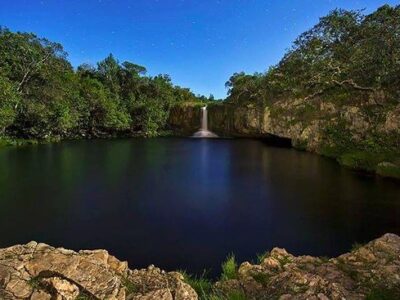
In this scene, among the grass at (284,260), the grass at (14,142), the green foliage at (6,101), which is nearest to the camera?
the grass at (284,260)

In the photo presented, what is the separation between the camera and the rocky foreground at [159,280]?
5988 mm

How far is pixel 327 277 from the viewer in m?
7.16

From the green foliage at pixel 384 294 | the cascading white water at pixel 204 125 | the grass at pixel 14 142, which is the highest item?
the cascading white water at pixel 204 125

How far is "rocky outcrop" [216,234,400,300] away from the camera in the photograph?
19.8ft

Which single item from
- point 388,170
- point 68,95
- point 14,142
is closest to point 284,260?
point 388,170

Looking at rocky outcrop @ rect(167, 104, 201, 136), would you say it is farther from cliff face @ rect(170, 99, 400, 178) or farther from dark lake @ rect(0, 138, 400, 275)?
dark lake @ rect(0, 138, 400, 275)

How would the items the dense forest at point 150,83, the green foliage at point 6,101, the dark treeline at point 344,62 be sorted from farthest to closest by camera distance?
the green foliage at point 6,101, the dense forest at point 150,83, the dark treeline at point 344,62

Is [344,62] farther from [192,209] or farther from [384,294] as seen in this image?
[384,294]

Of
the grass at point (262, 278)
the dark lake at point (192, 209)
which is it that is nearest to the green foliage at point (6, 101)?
the dark lake at point (192, 209)

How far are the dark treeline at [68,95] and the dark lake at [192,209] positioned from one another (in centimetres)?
1740

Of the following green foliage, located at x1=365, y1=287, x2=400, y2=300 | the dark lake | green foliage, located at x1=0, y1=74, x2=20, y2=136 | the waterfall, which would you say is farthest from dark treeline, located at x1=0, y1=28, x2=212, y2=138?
green foliage, located at x1=365, y1=287, x2=400, y2=300

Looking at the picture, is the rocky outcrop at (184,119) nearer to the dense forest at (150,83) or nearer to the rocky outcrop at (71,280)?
the dense forest at (150,83)

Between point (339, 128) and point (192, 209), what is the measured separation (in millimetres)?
22495

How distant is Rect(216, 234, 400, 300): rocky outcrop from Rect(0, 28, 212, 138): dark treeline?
124 ft
